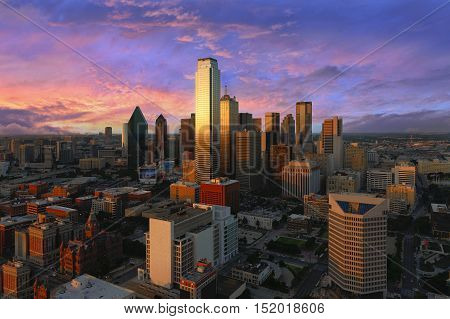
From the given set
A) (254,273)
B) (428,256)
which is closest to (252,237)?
(254,273)

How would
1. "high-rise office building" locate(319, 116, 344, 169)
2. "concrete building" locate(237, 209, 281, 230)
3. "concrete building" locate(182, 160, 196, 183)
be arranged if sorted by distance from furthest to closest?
1. "high-rise office building" locate(319, 116, 344, 169)
2. "concrete building" locate(182, 160, 196, 183)
3. "concrete building" locate(237, 209, 281, 230)

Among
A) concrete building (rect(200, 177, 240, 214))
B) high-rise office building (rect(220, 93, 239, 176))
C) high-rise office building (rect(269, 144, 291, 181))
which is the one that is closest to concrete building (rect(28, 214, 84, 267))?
concrete building (rect(200, 177, 240, 214))

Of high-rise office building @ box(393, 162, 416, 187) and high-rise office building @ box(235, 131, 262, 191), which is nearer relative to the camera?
high-rise office building @ box(393, 162, 416, 187)

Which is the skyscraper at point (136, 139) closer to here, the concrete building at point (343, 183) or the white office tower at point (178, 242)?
the concrete building at point (343, 183)

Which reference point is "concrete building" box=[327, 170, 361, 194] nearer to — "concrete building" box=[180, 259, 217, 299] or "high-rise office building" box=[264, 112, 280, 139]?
"high-rise office building" box=[264, 112, 280, 139]

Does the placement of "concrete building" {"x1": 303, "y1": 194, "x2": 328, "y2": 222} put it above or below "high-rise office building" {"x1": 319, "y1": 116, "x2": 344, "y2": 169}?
below

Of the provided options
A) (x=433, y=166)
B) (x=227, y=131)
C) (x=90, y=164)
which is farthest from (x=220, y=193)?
(x=90, y=164)
